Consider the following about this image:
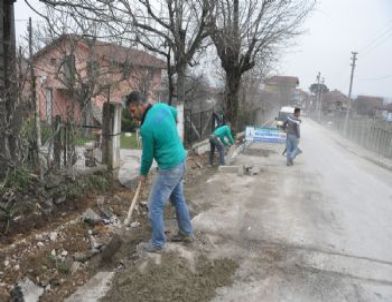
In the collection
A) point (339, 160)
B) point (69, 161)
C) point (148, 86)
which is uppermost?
point (148, 86)

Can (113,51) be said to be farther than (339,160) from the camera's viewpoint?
Yes

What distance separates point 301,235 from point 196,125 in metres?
9.93

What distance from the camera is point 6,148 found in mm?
5203

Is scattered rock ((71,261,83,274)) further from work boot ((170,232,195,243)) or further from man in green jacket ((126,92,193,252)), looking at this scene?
work boot ((170,232,195,243))

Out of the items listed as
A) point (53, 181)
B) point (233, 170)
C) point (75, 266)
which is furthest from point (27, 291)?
point (233, 170)

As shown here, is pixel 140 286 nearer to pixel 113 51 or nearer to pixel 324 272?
pixel 324 272

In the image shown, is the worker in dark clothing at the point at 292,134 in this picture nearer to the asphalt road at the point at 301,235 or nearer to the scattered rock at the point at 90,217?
the asphalt road at the point at 301,235

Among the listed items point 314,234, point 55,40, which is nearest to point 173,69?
point 55,40

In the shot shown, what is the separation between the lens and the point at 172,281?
4.26 meters

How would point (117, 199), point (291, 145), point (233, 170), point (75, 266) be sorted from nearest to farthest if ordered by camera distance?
point (75, 266) < point (117, 199) < point (233, 170) < point (291, 145)

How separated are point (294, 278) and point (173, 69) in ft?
31.1

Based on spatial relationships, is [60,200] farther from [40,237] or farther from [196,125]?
[196,125]

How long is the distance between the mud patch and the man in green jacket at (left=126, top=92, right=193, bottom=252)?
39cm

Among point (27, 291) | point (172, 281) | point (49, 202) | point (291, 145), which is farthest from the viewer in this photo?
point (291, 145)
